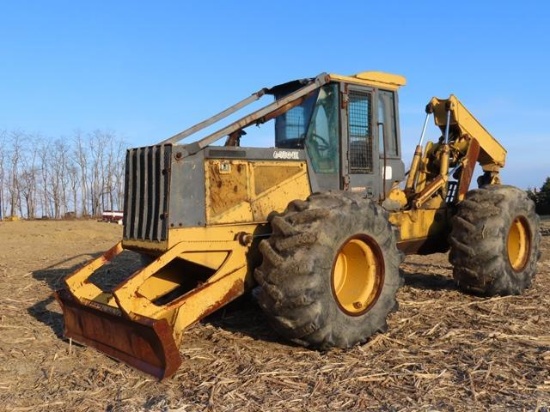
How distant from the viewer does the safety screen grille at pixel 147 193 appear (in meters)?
5.47

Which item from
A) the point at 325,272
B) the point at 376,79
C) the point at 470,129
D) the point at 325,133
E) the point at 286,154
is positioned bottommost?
the point at 325,272

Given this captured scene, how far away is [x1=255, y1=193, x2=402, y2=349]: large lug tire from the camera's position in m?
4.98

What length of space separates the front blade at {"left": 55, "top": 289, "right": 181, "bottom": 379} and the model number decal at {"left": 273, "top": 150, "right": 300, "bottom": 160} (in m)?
2.23

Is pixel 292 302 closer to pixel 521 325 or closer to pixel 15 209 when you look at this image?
pixel 521 325

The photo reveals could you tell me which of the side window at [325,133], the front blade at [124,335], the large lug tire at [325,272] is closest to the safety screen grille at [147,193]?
the front blade at [124,335]

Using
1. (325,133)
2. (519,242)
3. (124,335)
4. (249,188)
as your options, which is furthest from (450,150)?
(124,335)

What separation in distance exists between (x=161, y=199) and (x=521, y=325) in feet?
12.5

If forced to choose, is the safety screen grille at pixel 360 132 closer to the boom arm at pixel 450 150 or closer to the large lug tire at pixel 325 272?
the large lug tire at pixel 325 272

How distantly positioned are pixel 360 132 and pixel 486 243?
2.06m

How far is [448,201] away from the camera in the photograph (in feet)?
27.7

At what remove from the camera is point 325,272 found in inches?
203

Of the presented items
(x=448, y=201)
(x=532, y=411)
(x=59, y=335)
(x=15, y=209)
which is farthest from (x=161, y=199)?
(x=15, y=209)

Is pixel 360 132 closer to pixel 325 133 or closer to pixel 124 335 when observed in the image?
pixel 325 133

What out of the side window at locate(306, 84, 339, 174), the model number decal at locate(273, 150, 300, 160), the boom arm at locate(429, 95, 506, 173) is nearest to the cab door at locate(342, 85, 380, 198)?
the side window at locate(306, 84, 339, 174)
